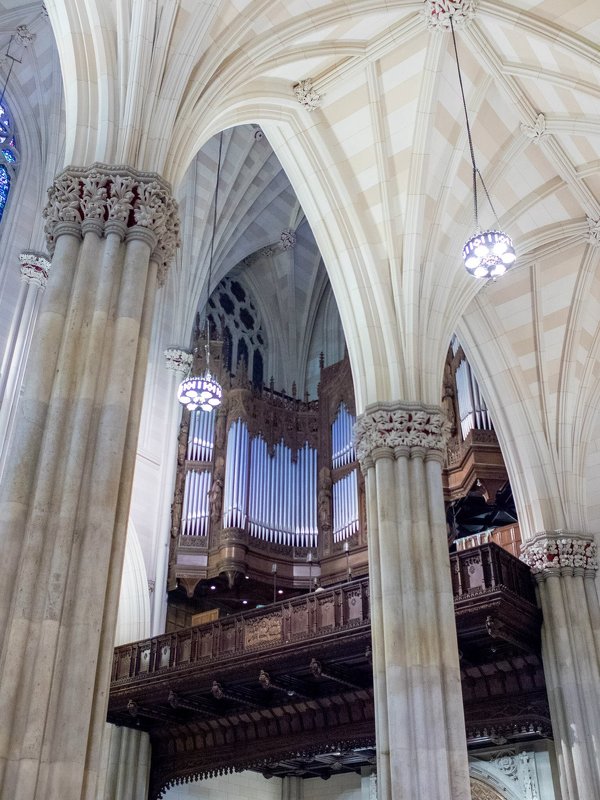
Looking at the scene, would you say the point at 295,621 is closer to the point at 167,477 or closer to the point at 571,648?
the point at 571,648

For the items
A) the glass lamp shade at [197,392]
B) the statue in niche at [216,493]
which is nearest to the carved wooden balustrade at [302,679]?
the statue in niche at [216,493]

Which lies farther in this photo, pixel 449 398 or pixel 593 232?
pixel 449 398

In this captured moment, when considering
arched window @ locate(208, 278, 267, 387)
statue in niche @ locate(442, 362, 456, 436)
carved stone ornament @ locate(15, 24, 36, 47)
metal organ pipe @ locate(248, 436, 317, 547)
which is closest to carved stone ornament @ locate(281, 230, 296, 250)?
arched window @ locate(208, 278, 267, 387)

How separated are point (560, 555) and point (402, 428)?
4.71 meters

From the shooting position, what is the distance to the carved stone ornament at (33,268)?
653 inches

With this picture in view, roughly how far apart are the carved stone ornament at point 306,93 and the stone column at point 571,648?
836 centimetres

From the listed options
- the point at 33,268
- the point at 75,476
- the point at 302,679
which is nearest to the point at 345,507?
the point at 302,679

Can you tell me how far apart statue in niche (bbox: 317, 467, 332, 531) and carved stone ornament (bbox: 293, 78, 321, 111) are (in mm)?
9031

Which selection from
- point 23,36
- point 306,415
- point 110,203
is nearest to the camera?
point 110,203

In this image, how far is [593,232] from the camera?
48.7ft

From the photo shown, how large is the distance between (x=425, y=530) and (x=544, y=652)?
165 inches

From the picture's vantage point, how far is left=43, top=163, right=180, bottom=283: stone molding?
8133 millimetres

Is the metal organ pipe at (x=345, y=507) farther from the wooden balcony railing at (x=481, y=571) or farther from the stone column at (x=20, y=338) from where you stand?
the stone column at (x=20, y=338)

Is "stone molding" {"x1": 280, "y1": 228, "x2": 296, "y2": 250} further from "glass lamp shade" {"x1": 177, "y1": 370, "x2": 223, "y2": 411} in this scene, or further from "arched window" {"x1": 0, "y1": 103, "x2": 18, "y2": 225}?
"glass lamp shade" {"x1": 177, "y1": 370, "x2": 223, "y2": 411}
